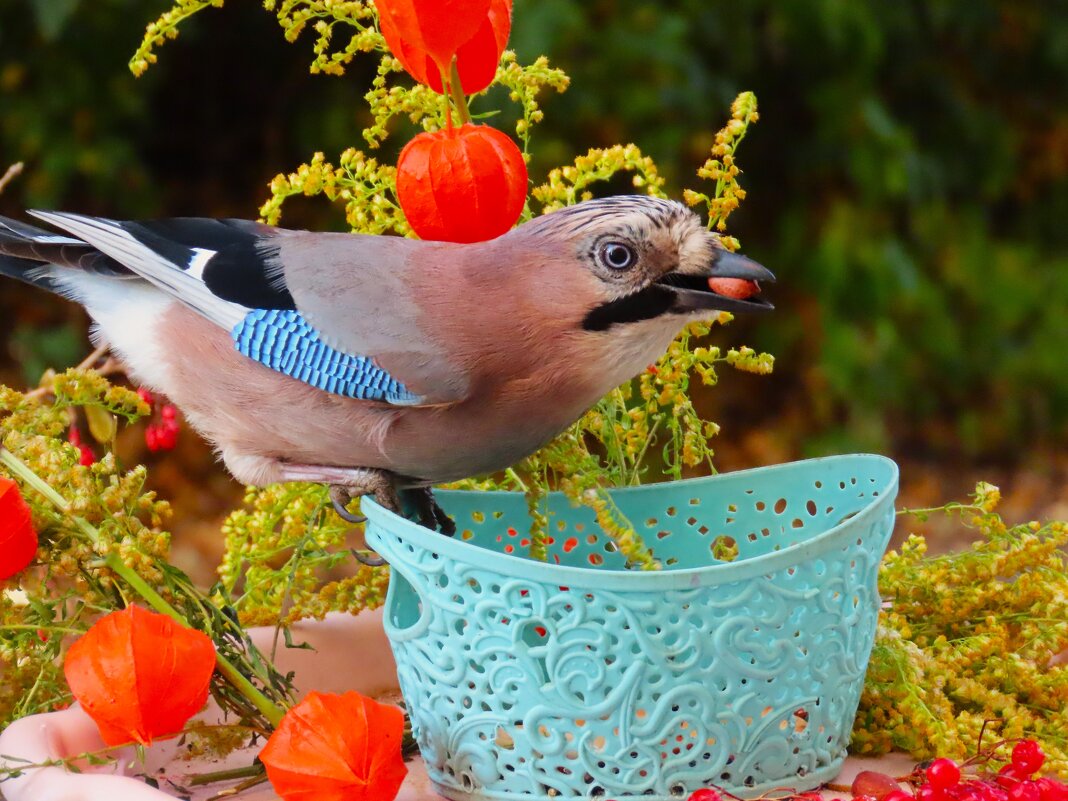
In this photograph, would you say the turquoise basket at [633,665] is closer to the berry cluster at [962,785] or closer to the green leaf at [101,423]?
the berry cluster at [962,785]

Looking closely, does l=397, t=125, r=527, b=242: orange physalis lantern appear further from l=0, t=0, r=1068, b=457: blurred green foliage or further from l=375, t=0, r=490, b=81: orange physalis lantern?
l=0, t=0, r=1068, b=457: blurred green foliage

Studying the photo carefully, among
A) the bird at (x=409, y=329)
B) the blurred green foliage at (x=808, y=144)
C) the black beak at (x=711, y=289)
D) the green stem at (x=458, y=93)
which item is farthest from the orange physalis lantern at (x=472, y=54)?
the blurred green foliage at (x=808, y=144)

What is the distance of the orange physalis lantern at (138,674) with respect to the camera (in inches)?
35.1

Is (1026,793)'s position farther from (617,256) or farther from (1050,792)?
(617,256)

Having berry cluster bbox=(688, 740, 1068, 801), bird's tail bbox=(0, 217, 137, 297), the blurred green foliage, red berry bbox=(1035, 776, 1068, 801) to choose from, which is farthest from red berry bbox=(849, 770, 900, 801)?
the blurred green foliage

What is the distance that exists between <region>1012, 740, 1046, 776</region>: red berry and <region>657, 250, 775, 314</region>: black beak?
336 millimetres

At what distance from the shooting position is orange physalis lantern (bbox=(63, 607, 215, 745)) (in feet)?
2.93

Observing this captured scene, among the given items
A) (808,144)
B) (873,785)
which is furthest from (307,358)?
(808,144)

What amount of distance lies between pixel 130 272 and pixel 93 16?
1.55 m

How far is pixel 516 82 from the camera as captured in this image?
1149mm

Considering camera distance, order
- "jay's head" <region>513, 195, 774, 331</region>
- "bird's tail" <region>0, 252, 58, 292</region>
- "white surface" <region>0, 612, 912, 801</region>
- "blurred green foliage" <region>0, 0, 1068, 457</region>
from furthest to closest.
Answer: "blurred green foliage" <region>0, 0, 1068, 457</region>
"bird's tail" <region>0, 252, 58, 292</region>
"jay's head" <region>513, 195, 774, 331</region>
"white surface" <region>0, 612, 912, 801</region>

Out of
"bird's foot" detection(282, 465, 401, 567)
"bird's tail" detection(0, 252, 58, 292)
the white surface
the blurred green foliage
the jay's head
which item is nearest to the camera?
the white surface

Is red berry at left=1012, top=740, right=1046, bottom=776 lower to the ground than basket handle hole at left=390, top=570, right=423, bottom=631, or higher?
lower

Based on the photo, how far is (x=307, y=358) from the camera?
104cm
